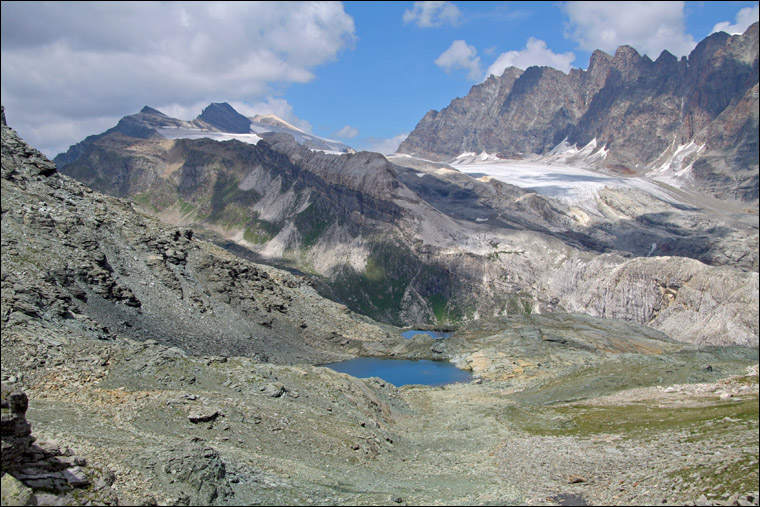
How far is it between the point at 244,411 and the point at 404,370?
71383 mm

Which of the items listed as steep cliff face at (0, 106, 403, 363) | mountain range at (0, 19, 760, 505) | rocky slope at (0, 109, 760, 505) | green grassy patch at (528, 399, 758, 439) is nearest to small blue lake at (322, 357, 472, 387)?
mountain range at (0, 19, 760, 505)

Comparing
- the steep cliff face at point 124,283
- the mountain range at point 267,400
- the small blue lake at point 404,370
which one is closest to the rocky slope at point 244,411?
the mountain range at point 267,400

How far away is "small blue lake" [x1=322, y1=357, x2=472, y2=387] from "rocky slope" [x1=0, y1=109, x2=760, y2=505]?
27.5 ft

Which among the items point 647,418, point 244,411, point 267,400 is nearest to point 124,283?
point 267,400

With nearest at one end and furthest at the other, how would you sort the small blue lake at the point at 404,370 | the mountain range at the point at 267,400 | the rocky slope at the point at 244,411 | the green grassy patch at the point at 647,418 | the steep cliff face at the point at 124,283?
1. the rocky slope at the point at 244,411
2. the mountain range at the point at 267,400
3. the green grassy patch at the point at 647,418
4. the steep cliff face at the point at 124,283
5. the small blue lake at the point at 404,370

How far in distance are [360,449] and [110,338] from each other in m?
28.9

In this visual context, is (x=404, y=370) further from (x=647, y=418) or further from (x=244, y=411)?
(x=244, y=411)

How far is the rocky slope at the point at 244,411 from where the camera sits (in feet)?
76.7

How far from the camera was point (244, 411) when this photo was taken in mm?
36438

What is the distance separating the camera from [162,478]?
2234cm

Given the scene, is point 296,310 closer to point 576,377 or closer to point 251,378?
point 576,377

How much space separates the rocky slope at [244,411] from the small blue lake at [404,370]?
8.38m

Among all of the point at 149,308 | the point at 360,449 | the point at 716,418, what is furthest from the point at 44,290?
the point at 716,418

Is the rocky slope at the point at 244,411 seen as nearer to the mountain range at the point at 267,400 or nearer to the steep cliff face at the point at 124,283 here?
the mountain range at the point at 267,400
